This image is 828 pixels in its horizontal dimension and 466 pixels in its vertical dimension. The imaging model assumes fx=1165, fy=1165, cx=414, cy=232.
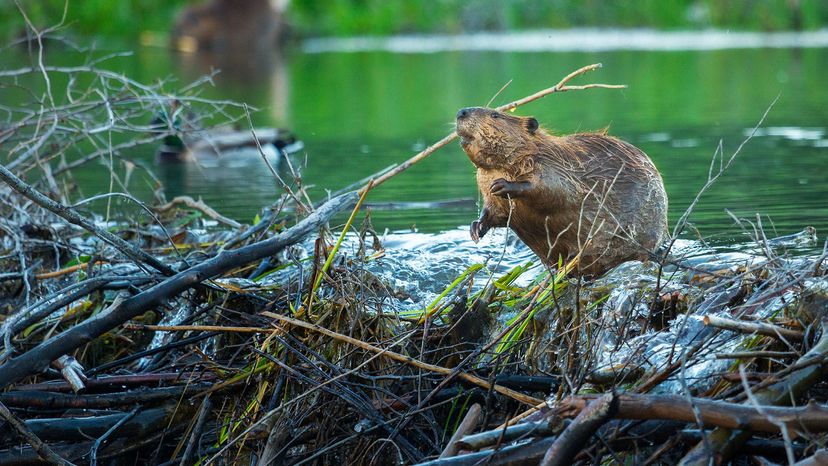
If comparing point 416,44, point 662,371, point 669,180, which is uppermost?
point 662,371

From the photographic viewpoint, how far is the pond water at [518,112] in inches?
272

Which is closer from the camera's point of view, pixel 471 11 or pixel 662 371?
pixel 662 371

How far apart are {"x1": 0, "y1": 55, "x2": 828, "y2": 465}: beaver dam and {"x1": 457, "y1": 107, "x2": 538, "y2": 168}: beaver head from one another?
0.41 meters

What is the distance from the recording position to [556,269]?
13.3ft

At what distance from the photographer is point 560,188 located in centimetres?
401

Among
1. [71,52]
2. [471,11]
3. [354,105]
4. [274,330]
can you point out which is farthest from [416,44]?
[274,330]

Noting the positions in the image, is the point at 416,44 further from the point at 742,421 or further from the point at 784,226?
the point at 742,421

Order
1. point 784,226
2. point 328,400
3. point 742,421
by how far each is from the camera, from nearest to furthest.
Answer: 1. point 742,421
2. point 328,400
3. point 784,226

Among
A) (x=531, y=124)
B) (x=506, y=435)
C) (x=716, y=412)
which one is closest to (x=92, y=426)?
(x=506, y=435)

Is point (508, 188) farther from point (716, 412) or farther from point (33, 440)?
point (33, 440)

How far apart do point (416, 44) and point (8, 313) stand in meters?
25.0

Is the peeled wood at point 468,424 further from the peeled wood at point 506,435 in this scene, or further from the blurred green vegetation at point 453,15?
the blurred green vegetation at point 453,15

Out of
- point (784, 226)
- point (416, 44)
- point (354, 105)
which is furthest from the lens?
point (416, 44)

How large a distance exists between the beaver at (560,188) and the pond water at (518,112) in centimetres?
39
